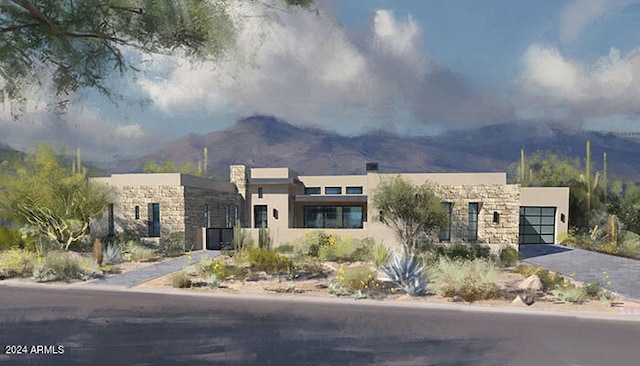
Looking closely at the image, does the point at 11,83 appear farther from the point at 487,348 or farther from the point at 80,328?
the point at 487,348

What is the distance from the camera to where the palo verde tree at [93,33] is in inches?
262

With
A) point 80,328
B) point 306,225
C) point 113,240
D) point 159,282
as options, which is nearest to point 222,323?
point 80,328

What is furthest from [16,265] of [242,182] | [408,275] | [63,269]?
[408,275]

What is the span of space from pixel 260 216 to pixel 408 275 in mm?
16803

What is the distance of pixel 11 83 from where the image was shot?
7535mm

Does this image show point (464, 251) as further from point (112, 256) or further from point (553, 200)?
point (112, 256)

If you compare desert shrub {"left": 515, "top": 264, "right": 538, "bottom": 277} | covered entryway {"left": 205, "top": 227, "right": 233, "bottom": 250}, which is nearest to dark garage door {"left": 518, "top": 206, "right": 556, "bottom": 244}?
desert shrub {"left": 515, "top": 264, "right": 538, "bottom": 277}

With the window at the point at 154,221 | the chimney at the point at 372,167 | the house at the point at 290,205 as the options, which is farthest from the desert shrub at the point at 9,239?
the chimney at the point at 372,167

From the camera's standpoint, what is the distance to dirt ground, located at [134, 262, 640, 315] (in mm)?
9812

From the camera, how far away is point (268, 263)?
45.9 feet

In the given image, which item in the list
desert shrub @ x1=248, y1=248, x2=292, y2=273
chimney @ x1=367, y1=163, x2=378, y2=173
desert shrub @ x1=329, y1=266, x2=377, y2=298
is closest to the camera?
desert shrub @ x1=329, y1=266, x2=377, y2=298

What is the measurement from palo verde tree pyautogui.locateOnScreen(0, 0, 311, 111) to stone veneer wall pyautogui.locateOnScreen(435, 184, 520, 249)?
47.4 ft

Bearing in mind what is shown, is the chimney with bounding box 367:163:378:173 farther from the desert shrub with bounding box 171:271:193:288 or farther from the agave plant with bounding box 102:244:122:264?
the agave plant with bounding box 102:244:122:264

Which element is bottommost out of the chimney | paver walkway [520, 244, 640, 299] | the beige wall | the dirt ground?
paver walkway [520, 244, 640, 299]
